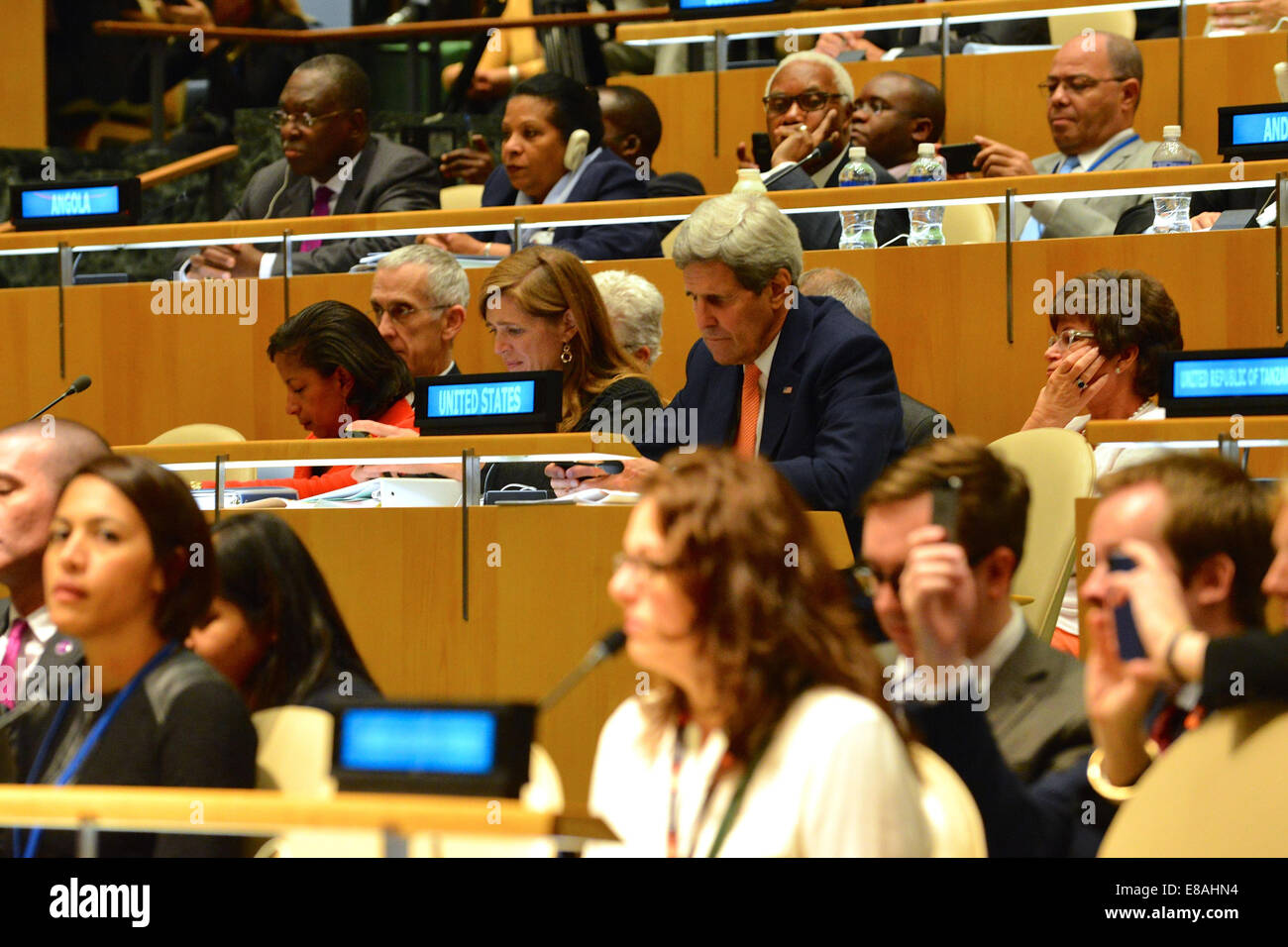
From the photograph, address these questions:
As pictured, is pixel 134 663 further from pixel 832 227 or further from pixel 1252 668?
pixel 832 227

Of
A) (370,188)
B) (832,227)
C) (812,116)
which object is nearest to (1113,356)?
(832,227)

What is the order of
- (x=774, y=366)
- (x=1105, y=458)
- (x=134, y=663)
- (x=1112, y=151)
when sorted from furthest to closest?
1. (x=1112, y=151)
2. (x=774, y=366)
3. (x=1105, y=458)
4. (x=134, y=663)

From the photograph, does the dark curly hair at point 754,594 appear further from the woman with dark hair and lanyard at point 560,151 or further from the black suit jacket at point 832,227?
the woman with dark hair and lanyard at point 560,151

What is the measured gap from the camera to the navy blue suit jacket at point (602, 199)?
440 centimetres

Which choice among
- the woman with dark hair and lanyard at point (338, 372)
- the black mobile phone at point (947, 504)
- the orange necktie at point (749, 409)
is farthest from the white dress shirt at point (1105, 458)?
the woman with dark hair and lanyard at point (338, 372)

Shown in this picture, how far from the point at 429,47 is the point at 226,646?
510cm

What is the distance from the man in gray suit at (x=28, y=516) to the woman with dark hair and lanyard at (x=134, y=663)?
0.34 metres

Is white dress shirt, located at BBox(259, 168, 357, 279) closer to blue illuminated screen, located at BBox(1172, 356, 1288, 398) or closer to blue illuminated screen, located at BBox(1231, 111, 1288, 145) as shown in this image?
blue illuminated screen, located at BBox(1231, 111, 1288, 145)

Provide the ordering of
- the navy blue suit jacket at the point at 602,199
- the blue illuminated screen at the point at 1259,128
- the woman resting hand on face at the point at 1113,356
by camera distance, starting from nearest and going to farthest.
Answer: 1. the woman resting hand on face at the point at 1113,356
2. the blue illuminated screen at the point at 1259,128
3. the navy blue suit jacket at the point at 602,199

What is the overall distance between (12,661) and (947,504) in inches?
54.1

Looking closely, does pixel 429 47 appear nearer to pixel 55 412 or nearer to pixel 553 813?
pixel 55 412

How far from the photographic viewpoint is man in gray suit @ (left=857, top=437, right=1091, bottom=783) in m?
1.99

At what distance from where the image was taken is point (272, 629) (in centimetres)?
246
